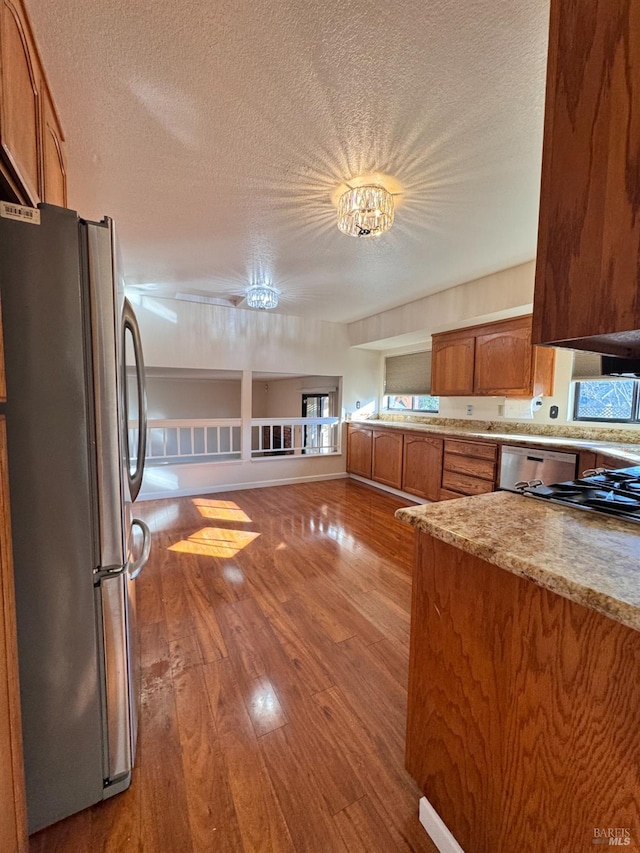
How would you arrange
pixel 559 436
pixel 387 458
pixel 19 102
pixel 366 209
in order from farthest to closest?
pixel 387 458, pixel 559 436, pixel 366 209, pixel 19 102

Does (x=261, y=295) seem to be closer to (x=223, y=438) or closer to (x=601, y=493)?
(x=223, y=438)

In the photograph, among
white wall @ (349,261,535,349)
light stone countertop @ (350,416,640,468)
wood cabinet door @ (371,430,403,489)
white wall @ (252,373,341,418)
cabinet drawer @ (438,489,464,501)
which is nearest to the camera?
light stone countertop @ (350,416,640,468)

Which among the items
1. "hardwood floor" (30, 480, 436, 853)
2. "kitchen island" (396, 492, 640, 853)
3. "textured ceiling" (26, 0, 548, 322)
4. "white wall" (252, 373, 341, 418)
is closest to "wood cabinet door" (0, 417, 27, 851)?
"hardwood floor" (30, 480, 436, 853)

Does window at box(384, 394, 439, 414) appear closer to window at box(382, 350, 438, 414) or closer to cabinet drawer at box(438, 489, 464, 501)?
window at box(382, 350, 438, 414)

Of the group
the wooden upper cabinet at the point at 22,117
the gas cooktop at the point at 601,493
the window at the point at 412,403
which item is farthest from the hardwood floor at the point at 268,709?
the window at the point at 412,403

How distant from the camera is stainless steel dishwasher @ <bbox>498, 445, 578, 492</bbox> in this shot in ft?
8.41

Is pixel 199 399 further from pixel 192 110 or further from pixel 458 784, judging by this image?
pixel 458 784

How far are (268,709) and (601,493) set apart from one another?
4.90ft

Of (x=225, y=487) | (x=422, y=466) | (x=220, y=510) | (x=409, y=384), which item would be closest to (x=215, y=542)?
(x=220, y=510)

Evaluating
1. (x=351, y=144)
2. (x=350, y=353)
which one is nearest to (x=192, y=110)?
(x=351, y=144)

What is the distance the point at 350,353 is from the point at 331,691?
4.50 m

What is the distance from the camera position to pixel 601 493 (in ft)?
3.75

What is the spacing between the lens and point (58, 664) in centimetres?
95

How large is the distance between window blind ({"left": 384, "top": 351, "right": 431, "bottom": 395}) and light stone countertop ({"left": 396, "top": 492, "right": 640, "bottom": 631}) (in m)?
3.76
